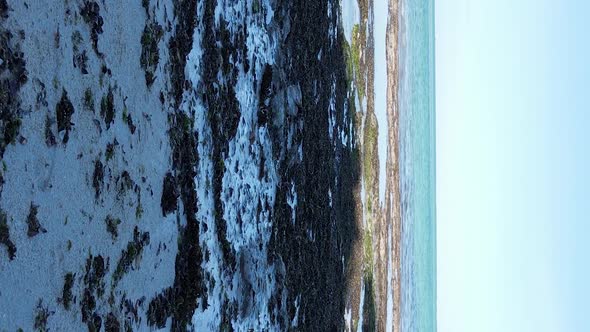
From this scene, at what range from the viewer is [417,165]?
8930 millimetres

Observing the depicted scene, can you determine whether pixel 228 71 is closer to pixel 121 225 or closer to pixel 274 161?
pixel 274 161

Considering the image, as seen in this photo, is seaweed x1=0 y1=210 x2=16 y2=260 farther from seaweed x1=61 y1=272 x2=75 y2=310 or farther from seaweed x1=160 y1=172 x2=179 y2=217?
seaweed x1=160 y1=172 x2=179 y2=217

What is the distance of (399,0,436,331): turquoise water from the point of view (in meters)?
7.74

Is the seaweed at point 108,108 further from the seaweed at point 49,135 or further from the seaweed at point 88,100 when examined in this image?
the seaweed at point 49,135

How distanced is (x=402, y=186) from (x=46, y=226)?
6.11 meters

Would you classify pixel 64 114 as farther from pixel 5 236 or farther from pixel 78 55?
pixel 5 236

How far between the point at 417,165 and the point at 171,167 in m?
6.97

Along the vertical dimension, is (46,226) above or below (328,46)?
below

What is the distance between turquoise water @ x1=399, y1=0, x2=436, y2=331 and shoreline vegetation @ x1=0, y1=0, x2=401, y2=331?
138 inches

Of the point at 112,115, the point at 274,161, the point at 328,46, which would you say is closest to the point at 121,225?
the point at 112,115

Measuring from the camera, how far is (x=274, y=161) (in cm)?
318

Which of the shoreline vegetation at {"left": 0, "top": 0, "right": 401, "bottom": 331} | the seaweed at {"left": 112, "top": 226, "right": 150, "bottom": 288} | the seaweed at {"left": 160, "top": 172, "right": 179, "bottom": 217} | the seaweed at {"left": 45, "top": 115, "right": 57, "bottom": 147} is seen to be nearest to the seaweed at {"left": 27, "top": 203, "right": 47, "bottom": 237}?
the shoreline vegetation at {"left": 0, "top": 0, "right": 401, "bottom": 331}

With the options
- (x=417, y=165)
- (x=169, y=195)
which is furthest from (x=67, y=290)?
(x=417, y=165)

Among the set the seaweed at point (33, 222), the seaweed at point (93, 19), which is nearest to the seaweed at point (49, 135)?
the seaweed at point (33, 222)
